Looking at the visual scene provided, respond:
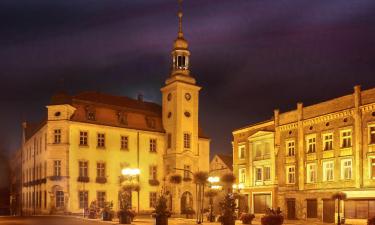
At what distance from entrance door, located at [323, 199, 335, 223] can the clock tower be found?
22.2 m

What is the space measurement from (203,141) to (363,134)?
32.0 metres

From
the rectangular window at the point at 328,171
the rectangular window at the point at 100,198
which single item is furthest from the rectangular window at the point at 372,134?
the rectangular window at the point at 100,198

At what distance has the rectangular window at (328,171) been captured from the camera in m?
43.3

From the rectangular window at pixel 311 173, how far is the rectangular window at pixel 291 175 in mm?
1791

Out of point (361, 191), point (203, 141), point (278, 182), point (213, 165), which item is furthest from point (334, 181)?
point (213, 165)

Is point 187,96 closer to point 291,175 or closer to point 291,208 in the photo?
point 291,175

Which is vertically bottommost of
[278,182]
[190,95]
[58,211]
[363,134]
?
[58,211]

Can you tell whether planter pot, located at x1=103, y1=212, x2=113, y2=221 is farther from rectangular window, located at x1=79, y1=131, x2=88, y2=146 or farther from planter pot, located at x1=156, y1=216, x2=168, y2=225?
rectangular window, located at x1=79, y1=131, x2=88, y2=146

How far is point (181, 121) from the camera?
211ft

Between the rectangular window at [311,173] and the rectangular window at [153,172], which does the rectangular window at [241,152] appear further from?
the rectangular window at [153,172]

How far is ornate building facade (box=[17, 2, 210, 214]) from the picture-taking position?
56.6 m

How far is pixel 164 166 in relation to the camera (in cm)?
6506

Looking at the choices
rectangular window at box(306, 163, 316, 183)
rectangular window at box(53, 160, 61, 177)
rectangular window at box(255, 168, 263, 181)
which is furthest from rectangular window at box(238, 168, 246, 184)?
rectangular window at box(53, 160, 61, 177)

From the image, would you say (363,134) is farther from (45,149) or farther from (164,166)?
(45,149)
